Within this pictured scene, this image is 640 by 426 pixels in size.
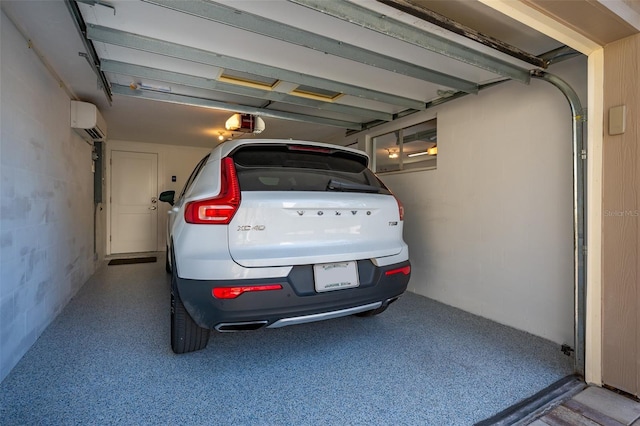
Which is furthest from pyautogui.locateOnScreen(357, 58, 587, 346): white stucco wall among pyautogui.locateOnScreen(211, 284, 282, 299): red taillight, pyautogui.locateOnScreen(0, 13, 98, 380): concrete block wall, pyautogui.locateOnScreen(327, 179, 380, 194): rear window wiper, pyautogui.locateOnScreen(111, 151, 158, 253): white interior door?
pyautogui.locateOnScreen(111, 151, 158, 253): white interior door

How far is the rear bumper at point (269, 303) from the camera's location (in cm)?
174

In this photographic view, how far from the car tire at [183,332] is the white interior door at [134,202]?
5.37 meters

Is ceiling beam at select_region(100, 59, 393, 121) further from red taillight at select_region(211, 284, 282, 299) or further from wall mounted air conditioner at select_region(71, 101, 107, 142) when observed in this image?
red taillight at select_region(211, 284, 282, 299)

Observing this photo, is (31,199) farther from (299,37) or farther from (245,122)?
(245,122)

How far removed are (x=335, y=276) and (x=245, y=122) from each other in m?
3.08

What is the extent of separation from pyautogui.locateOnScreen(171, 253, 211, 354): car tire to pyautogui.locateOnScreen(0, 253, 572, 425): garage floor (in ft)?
0.27

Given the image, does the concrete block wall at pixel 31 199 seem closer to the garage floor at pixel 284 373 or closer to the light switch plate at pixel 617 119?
the garage floor at pixel 284 373

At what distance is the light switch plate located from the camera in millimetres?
1828

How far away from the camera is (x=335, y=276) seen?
193 cm

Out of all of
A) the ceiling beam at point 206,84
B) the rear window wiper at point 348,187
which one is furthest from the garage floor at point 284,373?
the ceiling beam at point 206,84

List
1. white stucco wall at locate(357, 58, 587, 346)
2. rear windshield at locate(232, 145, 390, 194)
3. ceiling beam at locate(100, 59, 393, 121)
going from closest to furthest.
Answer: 1. rear windshield at locate(232, 145, 390, 194)
2. white stucco wall at locate(357, 58, 587, 346)
3. ceiling beam at locate(100, 59, 393, 121)

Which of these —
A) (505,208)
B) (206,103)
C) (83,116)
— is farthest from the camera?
(206,103)

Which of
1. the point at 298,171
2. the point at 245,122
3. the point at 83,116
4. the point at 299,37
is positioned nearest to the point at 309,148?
the point at 298,171

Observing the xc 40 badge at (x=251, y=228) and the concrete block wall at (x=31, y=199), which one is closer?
the xc 40 badge at (x=251, y=228)
